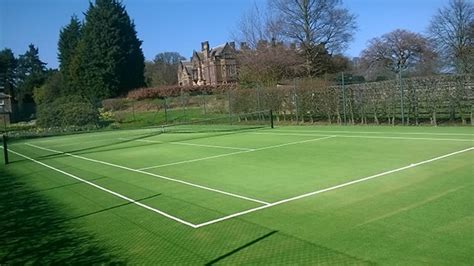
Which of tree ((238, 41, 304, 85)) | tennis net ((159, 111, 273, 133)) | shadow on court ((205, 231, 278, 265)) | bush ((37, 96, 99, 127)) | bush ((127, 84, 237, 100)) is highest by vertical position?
tree ((238, 41, 304, 85))

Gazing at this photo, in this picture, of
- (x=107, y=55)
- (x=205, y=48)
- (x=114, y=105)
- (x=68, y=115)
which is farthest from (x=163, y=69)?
(x=68, y=115)

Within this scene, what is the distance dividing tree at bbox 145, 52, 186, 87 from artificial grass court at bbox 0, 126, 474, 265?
242 feet

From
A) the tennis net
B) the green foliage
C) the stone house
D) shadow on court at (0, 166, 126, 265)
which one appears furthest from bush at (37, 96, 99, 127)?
the stone house

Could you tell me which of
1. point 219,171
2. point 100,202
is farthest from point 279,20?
point 100,202

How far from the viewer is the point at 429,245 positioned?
4871 mm

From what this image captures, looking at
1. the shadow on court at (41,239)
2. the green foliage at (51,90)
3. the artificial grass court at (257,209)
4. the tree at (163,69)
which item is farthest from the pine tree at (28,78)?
the shadow on court at (41,239)

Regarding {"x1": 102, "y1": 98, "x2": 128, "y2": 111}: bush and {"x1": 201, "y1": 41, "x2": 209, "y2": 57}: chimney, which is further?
{"x1": 201, "y1": 41, "x2": 209, "y2": 57}: chimney

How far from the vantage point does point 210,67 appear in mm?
83000

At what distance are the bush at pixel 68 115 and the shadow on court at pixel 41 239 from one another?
29363 mm

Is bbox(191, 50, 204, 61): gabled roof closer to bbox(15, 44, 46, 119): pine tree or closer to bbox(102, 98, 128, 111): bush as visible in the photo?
bbox(15, 44, 46, 119): pine tree

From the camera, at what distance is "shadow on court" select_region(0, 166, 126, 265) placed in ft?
18.3

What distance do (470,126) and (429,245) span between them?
582 inches

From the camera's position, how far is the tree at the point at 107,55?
56688mm

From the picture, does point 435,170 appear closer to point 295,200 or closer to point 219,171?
point 295,200
